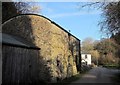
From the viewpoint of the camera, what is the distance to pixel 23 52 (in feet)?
79.9

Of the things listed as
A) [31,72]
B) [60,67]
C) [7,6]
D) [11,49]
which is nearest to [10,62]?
[11,49]

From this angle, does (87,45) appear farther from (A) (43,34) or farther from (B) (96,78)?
(A) (43,34)

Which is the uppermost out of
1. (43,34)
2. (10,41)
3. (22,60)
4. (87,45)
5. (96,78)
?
(87,45)

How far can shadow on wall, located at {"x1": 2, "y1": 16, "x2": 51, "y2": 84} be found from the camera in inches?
846

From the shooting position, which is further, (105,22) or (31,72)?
(105,22)

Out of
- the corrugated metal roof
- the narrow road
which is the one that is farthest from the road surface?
the corrugated metal roof

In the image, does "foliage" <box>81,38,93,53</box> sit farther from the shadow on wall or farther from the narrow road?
the shadow on wall

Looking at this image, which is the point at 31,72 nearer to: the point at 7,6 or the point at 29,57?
the point at 29,57

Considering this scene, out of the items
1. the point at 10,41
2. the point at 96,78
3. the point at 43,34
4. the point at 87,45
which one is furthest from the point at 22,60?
the point at 87,45

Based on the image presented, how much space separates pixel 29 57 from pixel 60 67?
34.0 feet

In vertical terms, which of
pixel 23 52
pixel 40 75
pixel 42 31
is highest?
pixel 42 31

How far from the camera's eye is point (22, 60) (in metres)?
24.1

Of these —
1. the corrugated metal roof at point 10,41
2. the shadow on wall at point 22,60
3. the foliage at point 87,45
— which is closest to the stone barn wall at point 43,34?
the shadow on wall at point 22,60

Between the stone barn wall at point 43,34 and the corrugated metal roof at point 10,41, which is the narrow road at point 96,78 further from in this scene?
the corrugated metal roof at point 10,41
